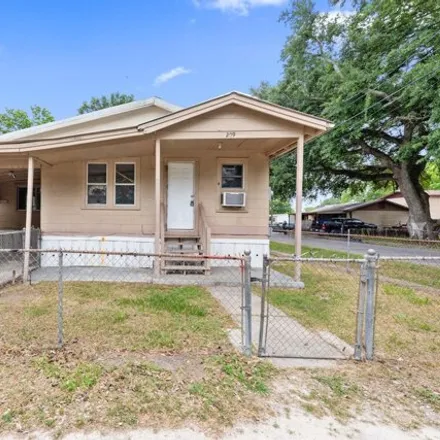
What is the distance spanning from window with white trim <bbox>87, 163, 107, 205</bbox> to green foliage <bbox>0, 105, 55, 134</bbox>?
28005 millimetres

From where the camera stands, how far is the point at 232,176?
8.84 metres

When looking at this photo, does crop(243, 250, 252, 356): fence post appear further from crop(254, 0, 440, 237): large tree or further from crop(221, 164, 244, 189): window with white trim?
crop(254, 0, 440, 237): large tree

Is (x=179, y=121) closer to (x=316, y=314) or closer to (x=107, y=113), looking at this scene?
(x=107, y=113)

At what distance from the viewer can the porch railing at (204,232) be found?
763 cm

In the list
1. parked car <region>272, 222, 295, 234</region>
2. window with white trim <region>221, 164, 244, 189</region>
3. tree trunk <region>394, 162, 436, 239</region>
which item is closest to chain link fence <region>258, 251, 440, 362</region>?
window with white trim <region>221, 164, 244, 189</region>

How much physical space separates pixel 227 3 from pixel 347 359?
67.9ft

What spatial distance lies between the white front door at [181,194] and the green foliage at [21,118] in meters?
29.3

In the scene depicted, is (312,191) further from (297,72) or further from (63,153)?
(63,153)

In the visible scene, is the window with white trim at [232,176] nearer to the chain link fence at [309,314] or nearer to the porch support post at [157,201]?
the porch support post at [157,201]

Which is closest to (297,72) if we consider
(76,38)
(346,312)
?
(76,38)

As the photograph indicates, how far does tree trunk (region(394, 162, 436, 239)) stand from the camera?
19.4 m

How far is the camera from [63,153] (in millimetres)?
7945


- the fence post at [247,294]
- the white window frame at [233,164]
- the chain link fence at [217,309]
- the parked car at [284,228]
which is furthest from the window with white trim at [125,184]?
the parked car at [284,228]

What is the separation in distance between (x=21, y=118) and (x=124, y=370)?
35.5 m
